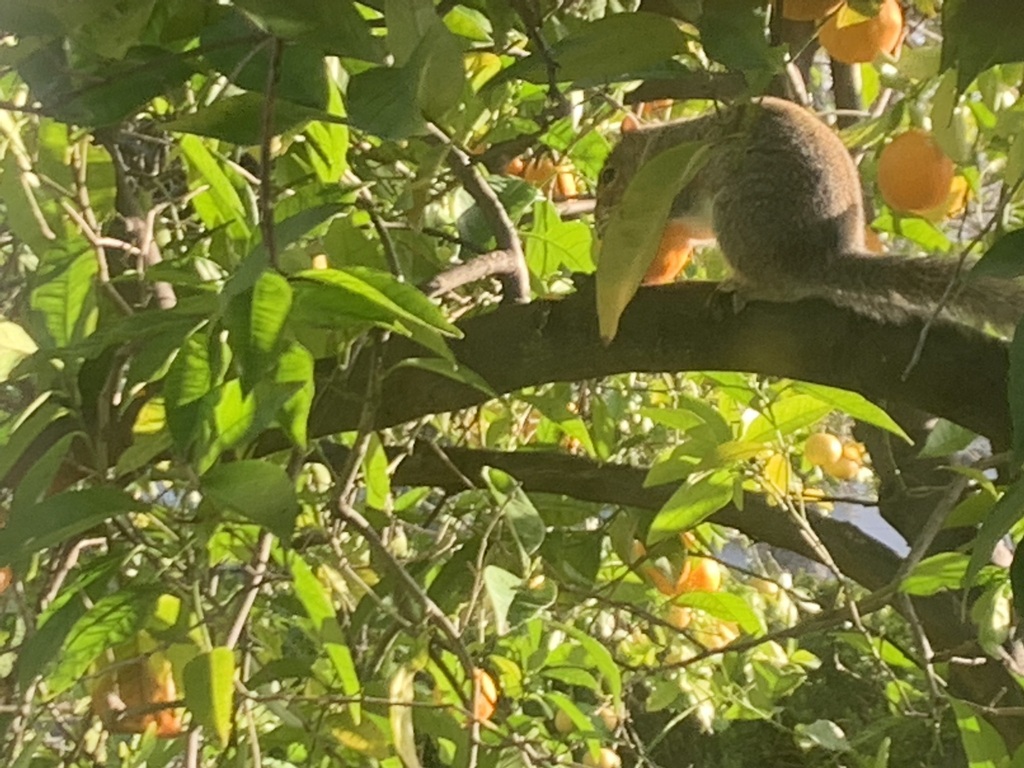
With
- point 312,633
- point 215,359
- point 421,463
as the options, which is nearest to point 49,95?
point 215,359

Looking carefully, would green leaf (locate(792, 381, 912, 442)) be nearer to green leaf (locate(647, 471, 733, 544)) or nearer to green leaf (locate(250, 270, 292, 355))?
green leaf (locate(647, 471, 733, 544))

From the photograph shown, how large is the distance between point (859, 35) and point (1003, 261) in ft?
0.84

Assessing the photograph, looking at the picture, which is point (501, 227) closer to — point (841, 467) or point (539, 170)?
point (539, 170)

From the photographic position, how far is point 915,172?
658mm

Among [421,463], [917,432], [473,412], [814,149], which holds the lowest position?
[917,432]

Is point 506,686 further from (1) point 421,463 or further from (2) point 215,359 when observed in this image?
(2) point 215,359

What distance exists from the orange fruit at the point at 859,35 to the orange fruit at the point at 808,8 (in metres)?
0.07

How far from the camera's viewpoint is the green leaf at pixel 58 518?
432 mm

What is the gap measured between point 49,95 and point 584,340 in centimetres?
31

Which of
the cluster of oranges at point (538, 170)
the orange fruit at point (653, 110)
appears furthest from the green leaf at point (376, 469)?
the orange fruit at point (653, 110)

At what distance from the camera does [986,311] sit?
70 centimetres

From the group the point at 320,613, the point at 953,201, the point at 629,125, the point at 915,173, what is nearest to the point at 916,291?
the point at 953,201

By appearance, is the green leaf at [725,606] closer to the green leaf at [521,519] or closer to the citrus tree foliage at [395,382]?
the citrus tree foliage at [395,382]

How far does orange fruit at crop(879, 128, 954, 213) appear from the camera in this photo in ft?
2.15
